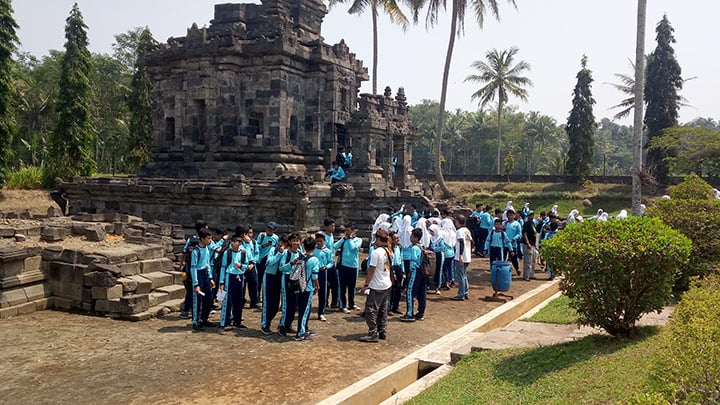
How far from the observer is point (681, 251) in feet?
20.4

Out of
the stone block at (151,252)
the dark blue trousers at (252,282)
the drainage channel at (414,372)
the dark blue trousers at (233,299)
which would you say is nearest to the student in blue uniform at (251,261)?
the dark blue trousers at (252,282)

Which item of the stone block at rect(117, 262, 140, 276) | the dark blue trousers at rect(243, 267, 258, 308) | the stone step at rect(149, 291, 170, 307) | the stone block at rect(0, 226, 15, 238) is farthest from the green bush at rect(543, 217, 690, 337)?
the stone block at rect(0, 226, 15, 238)

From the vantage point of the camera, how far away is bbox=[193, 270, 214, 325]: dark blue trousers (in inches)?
341

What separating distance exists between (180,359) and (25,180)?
25445mm

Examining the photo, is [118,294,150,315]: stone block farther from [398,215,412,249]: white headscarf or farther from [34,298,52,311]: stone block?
[398,215,412,249]: white headscarf

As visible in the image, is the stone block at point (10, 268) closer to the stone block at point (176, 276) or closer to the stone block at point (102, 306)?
the stone block at point (102, 306)

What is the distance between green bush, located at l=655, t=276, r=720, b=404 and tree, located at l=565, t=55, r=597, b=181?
112 feet

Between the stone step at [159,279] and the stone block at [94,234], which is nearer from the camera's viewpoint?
the stone step at [159,279]

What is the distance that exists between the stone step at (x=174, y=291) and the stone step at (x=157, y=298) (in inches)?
4.4

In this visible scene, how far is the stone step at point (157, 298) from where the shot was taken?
385 inches

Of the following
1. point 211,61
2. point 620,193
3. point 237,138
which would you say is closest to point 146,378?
point 237,138

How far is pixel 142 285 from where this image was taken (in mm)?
9734

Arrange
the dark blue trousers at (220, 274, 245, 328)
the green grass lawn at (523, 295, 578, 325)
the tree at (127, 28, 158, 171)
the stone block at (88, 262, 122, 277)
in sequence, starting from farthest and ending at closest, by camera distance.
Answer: the tree at (127, 28, 158, 171) < the stone block at (88, 262, 122, 277) < the green grass lawn at (523, 295, 578, 325) < the dark blue trousers at (220, 274, 245, 328)

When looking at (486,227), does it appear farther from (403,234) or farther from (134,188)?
(134,188)
